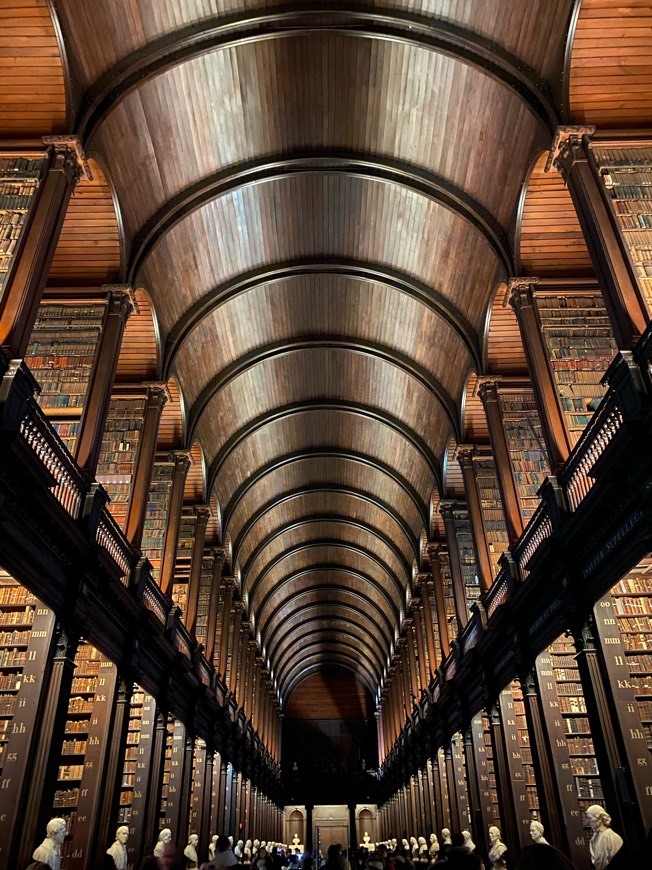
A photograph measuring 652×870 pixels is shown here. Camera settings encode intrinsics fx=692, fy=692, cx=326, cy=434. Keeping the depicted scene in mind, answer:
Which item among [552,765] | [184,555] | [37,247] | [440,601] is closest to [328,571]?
[440,601]

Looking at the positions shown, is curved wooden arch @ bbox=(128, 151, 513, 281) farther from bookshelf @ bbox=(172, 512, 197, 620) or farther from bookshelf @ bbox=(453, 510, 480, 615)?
bookshelf @ bbox=(453, 510, 480, 615)

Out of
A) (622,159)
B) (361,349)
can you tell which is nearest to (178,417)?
(361,349)

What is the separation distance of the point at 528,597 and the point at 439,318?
22.3 ft

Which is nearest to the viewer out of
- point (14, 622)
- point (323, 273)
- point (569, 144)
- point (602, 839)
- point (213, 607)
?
point (602, 839)

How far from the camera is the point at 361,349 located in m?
16.4

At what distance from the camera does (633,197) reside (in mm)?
7789

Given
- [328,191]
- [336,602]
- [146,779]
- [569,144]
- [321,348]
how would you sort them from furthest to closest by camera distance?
1. [336,602]
2. [321,348]
3. [328,191]
4. [146,779]
5. [569,144]

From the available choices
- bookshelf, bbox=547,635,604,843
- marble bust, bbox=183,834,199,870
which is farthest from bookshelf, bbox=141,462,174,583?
bookshelf, bbox=547,635,604,843

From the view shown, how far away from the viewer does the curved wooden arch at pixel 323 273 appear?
520 inches

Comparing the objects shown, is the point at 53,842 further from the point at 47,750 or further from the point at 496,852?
the point at 496,852

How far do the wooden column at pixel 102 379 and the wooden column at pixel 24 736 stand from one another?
6.53 feet

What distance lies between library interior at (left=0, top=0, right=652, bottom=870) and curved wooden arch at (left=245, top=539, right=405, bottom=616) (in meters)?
7.03

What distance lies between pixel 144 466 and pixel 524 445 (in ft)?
21.3

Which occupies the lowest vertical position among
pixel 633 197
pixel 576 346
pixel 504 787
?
pixel 504 787
